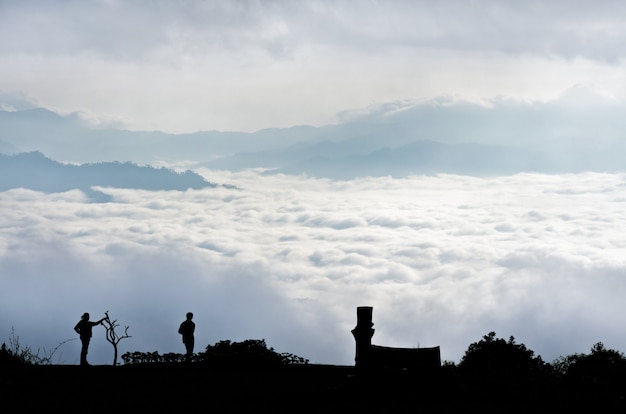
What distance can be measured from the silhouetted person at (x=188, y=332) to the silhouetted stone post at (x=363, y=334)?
8.62 metres

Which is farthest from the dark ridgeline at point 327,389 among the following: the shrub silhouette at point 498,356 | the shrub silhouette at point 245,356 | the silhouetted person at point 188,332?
the shrub silhouette at point 498,356

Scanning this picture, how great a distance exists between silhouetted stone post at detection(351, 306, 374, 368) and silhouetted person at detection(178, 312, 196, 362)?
862 centimetres

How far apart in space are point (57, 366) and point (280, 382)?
9173 millimetres

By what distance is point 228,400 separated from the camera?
21891mm

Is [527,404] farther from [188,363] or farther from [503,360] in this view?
[503,360]

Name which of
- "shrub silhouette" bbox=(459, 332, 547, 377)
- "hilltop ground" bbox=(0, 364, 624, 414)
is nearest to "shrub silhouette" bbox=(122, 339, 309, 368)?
"hilltop ground" bbox=(0, 364, 624, 414)

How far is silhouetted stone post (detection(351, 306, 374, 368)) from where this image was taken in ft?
75.9

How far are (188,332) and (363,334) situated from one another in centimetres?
901

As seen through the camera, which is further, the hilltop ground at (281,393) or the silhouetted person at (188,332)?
the silhouetted person at (188,332)

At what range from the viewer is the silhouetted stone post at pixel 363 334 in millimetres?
23125

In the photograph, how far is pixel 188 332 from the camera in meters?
29.7

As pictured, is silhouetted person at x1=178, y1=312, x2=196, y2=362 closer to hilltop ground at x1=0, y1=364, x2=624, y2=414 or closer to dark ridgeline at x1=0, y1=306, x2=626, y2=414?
dark ridgeline at x1=0, y1=306, x2=626, y2=414

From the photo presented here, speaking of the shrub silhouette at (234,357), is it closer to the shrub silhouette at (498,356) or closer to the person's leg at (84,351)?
the person's leg at (84,351)

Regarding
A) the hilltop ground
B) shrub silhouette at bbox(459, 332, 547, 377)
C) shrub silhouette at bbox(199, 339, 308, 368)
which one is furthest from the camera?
shrub silhouette at bbox(459, 332, 547, 377)
